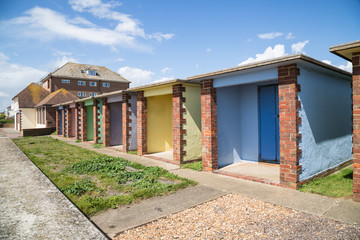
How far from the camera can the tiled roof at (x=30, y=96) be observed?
30.8 metres

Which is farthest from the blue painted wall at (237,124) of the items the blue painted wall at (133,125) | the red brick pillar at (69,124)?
the red brick pillar at (69,124)

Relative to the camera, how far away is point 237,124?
8.21 meters

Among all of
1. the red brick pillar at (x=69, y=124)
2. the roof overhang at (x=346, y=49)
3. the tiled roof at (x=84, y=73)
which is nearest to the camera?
the roof overhang at (x=346, y=49)

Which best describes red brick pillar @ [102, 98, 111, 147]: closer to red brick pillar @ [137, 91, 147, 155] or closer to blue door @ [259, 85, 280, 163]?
red brick pillar @ [137, 91, 147, 155]

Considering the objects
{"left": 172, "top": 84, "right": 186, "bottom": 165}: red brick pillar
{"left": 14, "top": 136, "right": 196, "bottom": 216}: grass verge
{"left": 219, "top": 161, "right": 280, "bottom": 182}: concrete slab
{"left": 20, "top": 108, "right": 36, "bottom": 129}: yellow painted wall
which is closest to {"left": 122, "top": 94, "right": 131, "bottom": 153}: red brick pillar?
{"left": 14, "top": 136, "right": 196, "bottom": 216}: grass verge

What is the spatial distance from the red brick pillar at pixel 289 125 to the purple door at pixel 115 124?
10482 millimetres

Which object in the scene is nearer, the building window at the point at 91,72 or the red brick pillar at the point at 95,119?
the red brick pillar at the point at 95,119

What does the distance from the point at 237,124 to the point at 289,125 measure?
2.79 metres

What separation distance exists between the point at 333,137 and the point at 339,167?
1.01m

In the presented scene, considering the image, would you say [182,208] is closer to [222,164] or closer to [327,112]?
[222,164]

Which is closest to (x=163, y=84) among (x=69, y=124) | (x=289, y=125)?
(x=289, y=125)

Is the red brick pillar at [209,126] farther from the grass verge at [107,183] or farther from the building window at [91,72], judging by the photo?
the building window at [91,72]

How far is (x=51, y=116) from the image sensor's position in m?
24.5

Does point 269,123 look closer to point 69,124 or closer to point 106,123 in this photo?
point 106,123
